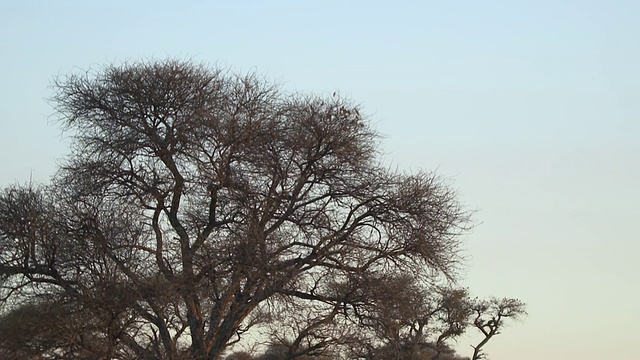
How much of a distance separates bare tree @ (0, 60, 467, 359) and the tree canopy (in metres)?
0.03

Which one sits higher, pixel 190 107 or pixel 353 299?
pixel 190 107

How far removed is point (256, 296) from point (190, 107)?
4.06 m

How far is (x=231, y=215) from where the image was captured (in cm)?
2464

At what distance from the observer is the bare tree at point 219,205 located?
932 inches

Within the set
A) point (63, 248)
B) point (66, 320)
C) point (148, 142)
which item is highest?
point (148, 142)

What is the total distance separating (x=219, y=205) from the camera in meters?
24.7

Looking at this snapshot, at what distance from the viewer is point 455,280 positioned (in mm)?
24594

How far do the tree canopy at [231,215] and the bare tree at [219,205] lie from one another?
29mm

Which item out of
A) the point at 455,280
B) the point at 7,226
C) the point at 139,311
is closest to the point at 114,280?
the point at 139,311

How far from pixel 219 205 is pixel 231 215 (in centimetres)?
32

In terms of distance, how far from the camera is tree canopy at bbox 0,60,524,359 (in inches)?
931

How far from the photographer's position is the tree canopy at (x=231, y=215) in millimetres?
23641

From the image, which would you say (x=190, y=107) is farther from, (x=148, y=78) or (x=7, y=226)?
(x=7, y=226)

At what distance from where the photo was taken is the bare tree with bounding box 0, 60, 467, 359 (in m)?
23.7
